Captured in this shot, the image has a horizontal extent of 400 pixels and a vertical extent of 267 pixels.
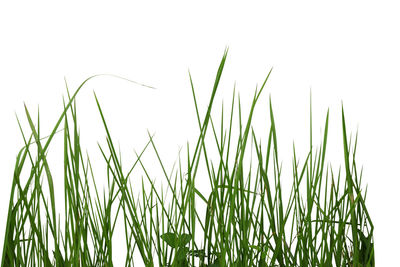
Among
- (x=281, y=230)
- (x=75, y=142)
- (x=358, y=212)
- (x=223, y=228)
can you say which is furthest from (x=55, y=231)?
(x=358, y=212)

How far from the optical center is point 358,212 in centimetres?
119

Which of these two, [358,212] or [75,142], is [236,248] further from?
[75,142]

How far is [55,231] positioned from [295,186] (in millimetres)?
480

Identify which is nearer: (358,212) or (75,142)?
(75,142)

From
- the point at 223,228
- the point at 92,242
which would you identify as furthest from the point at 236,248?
the point at 92,242

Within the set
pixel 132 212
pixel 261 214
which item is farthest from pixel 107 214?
pixel 261 214

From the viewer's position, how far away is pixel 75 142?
1.06 metres

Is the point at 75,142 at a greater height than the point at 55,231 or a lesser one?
greater

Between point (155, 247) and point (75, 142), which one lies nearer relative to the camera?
point (75, 142)

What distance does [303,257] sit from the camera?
1.14 m

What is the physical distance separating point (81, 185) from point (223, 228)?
289mm

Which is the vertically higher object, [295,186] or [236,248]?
[295,186]

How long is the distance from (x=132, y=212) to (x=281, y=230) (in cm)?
29

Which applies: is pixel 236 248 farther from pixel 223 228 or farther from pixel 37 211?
pixel 37 211
